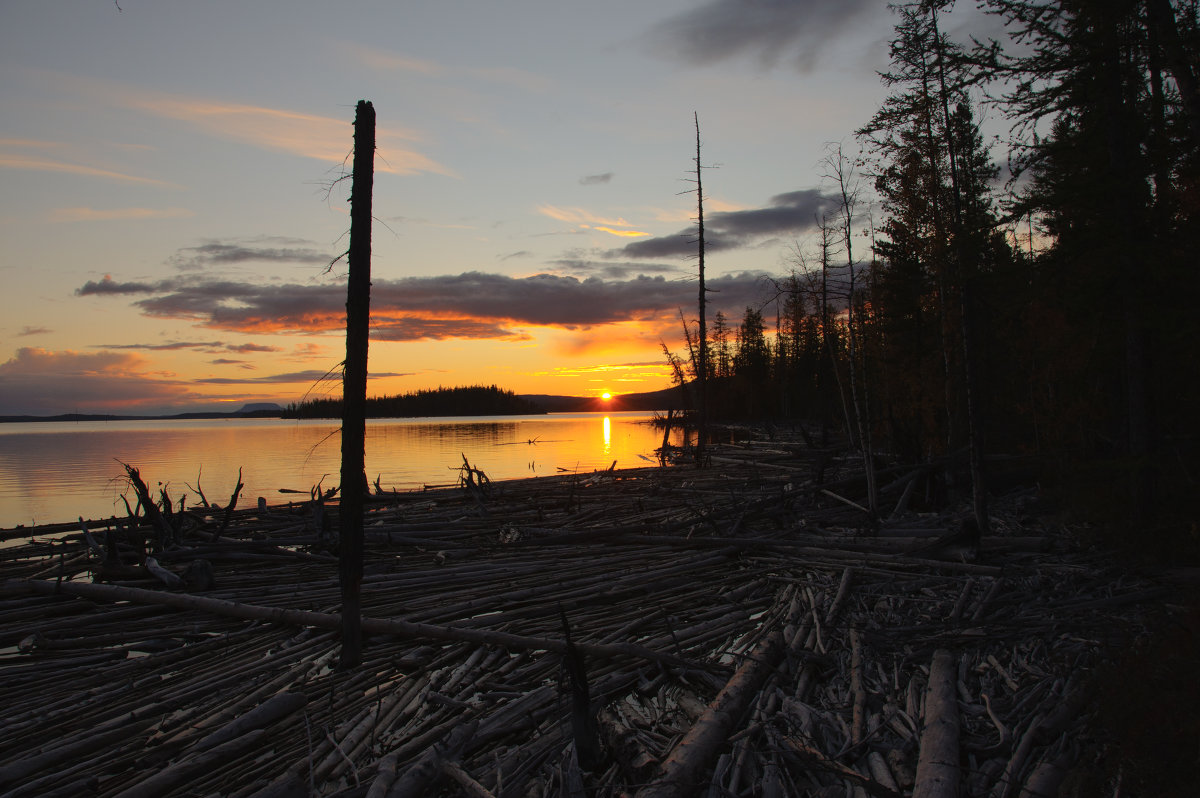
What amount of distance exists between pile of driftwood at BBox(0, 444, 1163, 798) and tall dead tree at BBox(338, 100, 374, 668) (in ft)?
3.10

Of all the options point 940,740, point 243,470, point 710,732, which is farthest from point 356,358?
point 243,470

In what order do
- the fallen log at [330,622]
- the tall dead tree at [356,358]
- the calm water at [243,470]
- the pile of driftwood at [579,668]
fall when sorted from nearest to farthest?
the pile of driftwood at [579,668]
the fallen log at [330,622]
the tall dead tree at [356,358]
the calm water at [243,470]

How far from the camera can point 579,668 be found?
4.57 m

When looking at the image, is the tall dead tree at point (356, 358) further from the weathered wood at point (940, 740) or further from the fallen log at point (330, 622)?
the weathered wood at point (940, 740)

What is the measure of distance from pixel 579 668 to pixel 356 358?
4.22 meters

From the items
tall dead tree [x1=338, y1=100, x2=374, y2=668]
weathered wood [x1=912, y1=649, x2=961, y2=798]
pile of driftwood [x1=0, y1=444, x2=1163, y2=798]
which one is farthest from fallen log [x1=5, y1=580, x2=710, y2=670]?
weathered wood [x1=912, y1=649, x2=961, y2=798]

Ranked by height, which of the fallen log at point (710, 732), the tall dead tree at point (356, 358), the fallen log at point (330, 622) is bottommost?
the fallen log at point (710, 732)

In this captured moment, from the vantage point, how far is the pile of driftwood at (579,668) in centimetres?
442

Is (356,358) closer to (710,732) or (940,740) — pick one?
(710,732)

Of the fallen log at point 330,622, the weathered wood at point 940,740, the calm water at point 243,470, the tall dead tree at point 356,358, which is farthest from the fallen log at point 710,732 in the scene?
the calm water at point 243,470

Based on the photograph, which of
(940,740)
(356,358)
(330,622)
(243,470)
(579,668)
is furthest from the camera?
(243,470)

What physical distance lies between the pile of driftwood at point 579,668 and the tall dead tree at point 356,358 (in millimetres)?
944

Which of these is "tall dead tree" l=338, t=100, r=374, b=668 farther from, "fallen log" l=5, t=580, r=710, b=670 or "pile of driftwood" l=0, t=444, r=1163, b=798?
"pile of driftwood" l=0, t=444, r=1163, b=798

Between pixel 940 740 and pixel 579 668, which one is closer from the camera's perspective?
pixel 940 740
